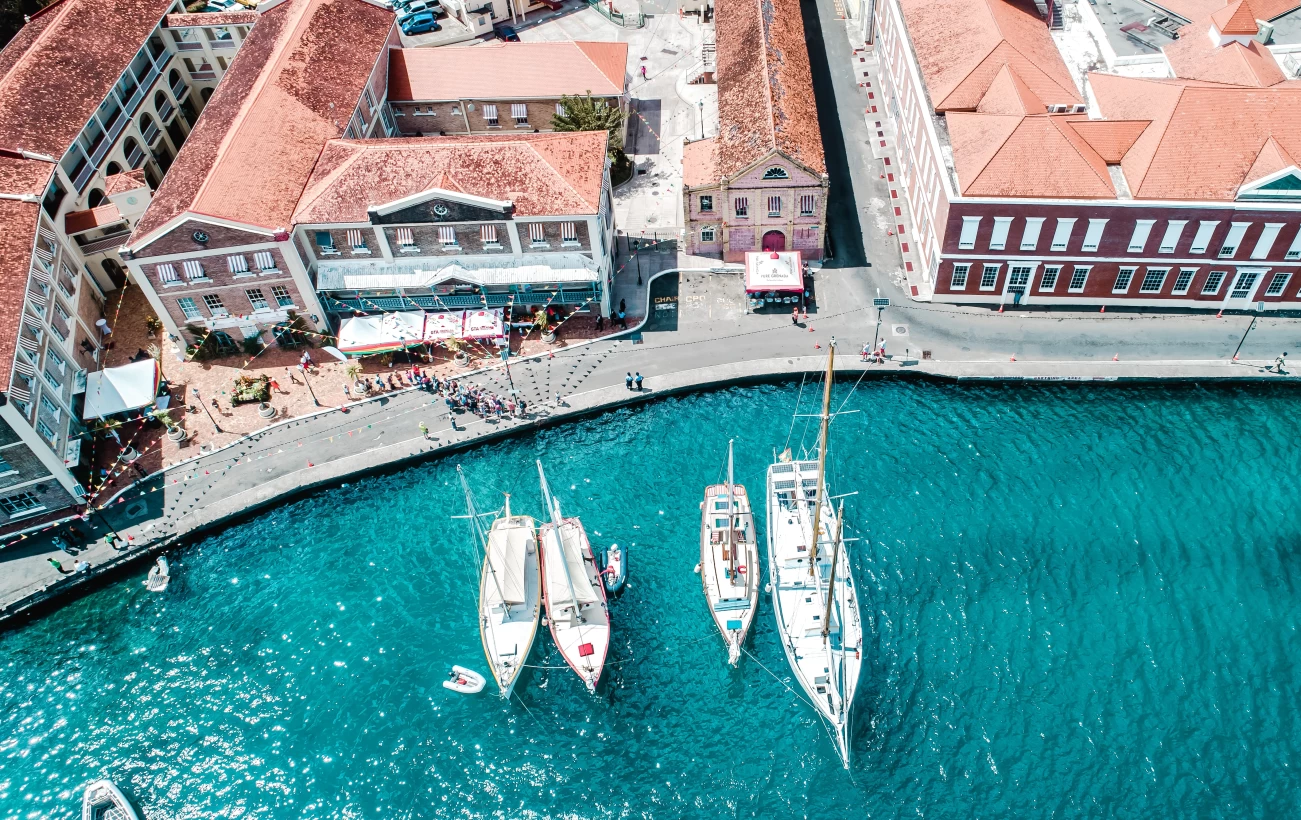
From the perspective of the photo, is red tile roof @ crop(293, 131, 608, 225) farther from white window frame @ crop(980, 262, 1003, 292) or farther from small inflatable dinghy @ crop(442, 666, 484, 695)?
small inflatable dinghy @ crop(442, 666, 484, 695)

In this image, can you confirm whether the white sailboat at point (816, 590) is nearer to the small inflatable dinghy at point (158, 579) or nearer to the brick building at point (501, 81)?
the small inflatable dinghy at point (158, 579)

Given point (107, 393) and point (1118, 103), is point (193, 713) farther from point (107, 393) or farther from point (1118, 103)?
point (1118, 103)

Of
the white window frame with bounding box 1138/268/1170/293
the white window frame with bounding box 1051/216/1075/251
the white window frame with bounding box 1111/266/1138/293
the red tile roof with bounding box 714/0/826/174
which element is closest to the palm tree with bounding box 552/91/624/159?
the red tile roof with bounding box 714/0/826/174

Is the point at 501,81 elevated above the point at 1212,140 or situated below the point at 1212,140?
below

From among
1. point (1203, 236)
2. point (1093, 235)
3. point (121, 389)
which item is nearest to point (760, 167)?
point (1093, 235)

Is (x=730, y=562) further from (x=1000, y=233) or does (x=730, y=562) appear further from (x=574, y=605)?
(x=1000, y=233)
